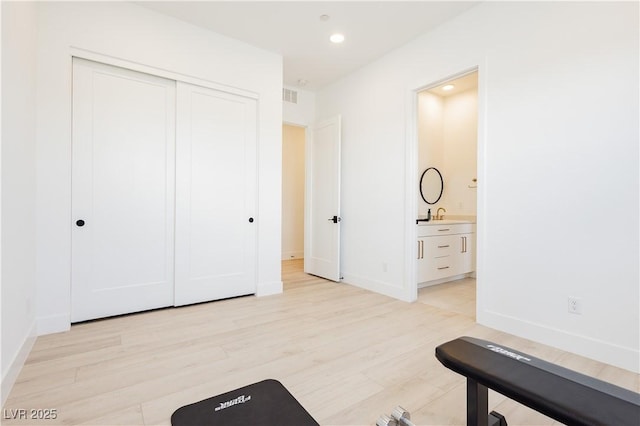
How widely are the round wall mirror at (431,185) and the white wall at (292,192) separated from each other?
2.73 metres

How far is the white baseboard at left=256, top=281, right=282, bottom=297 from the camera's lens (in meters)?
3.63

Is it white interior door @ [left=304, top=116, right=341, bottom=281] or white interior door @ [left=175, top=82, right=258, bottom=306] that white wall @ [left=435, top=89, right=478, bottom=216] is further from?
white interior door @ [left=175, top=82, right=258, bottom=306]

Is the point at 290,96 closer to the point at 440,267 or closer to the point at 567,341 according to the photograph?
the point at 440,267

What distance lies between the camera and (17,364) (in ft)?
6.21

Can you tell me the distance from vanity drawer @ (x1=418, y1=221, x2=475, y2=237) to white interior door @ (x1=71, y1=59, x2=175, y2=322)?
2.93 meters

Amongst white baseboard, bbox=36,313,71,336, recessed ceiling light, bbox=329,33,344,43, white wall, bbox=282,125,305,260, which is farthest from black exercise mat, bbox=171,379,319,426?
white wall, bbox=282,125,305,260

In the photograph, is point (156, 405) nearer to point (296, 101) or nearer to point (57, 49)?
point (57, 49)

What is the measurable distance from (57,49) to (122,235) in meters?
1.62

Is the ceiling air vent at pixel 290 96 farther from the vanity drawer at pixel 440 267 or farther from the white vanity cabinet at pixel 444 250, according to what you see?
the vanity drawer at pixel 440 267

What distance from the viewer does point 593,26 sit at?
2.19 metres

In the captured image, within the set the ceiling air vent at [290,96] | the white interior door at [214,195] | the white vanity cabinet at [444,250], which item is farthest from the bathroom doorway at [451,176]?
the white interior door at [214,195]

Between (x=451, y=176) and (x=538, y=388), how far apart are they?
4.50m

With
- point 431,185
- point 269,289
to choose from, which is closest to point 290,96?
point 431,185

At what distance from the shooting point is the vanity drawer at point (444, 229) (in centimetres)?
397
